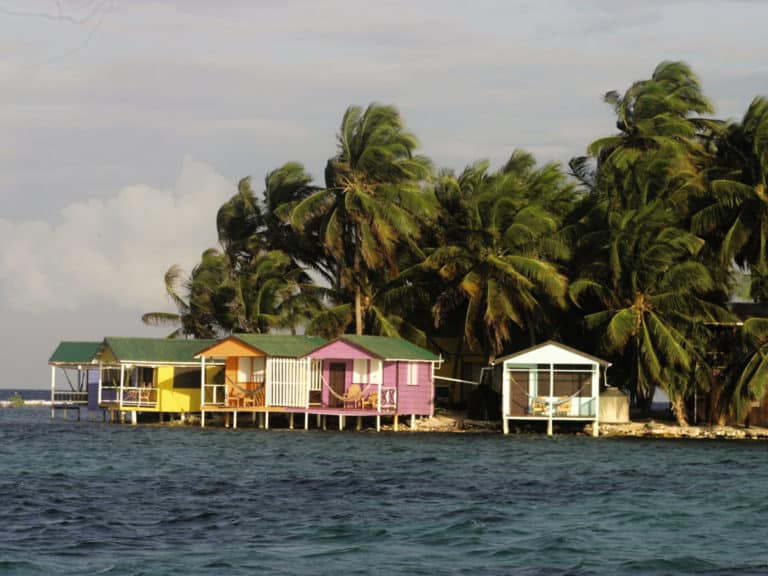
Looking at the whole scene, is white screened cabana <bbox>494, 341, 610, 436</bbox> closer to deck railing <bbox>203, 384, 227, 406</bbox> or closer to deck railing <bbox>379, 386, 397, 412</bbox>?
deck railing <bbox>379, 386, 397, 412</bbox>

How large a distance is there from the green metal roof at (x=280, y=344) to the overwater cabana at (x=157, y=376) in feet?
10.7

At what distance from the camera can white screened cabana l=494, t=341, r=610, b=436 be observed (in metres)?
48.0

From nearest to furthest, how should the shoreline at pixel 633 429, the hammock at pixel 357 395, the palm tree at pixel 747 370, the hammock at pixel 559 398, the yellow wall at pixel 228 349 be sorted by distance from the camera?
the palm tree at pixel 747 370
the hammock at pixel 559 398
the shoreline at pixel 633 429
the hammock at pixel 357 395
the yellow wall at pixel 228 349

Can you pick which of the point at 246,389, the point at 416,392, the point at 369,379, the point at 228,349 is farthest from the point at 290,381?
the point at 416,392

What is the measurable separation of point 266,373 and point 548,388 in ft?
36.2

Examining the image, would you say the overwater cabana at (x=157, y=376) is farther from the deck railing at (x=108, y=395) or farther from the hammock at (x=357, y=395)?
the hammock at (x=357, y=395)

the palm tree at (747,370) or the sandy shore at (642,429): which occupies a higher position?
the palm tree at (747,370)

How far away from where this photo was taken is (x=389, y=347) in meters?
50.6

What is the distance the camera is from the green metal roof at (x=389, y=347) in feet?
161

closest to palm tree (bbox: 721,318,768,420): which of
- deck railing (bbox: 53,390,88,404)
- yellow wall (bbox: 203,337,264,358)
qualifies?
yellow wall (bbox: 203,337,264,358)

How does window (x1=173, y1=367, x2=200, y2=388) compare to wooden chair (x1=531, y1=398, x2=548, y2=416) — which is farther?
window (x1=173, y1=367, x2=200, y2=388)

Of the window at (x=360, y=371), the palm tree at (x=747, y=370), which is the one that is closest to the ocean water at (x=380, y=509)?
the palm tree at (x=747, y=370)

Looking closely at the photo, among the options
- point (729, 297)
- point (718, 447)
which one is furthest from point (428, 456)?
point (729, 297)

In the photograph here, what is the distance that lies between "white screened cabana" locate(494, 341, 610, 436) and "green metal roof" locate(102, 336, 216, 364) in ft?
44.8
